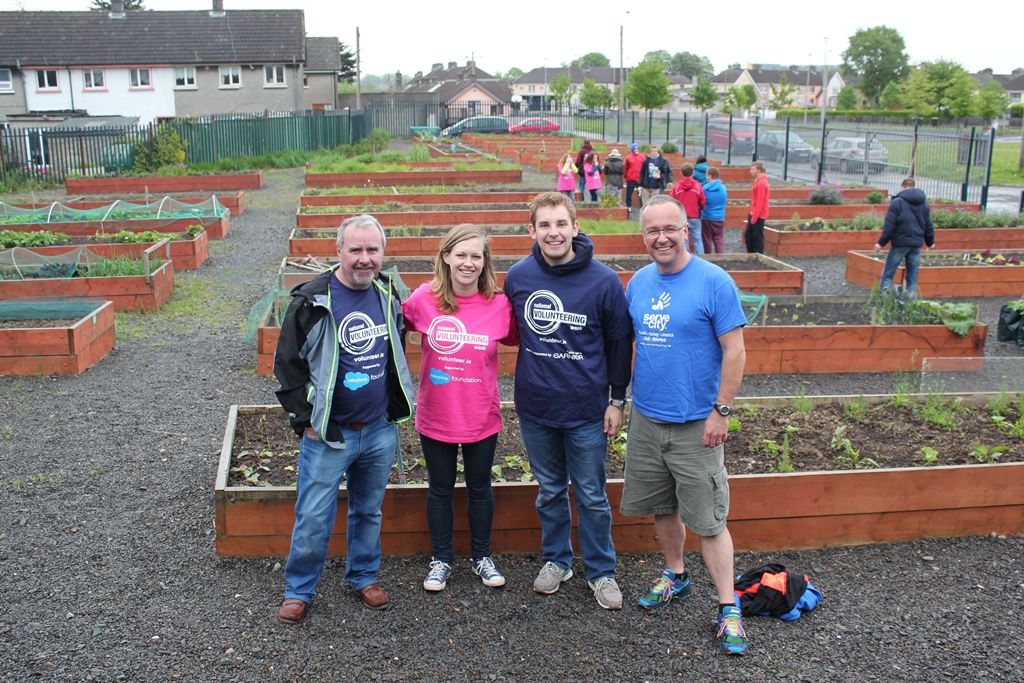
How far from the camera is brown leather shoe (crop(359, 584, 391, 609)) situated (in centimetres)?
436

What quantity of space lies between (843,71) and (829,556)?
11709 cm

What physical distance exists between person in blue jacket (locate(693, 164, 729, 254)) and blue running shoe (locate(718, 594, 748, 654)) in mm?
10001

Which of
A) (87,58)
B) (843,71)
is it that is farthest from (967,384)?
(843,71)

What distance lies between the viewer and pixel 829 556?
16.2ft

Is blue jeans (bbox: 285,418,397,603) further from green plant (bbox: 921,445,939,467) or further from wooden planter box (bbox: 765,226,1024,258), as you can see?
wooden planter box (bbox: 765,226,1024,258)

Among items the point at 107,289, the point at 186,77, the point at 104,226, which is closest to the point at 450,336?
the point at 107,289

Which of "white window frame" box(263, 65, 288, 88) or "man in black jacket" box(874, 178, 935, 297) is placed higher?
"white window frame" box(263, 65, 288, 88)

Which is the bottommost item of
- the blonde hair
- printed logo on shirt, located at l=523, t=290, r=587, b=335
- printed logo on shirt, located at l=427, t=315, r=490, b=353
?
printed logo on shirt, located at l=427, t=315, r=490, b=353

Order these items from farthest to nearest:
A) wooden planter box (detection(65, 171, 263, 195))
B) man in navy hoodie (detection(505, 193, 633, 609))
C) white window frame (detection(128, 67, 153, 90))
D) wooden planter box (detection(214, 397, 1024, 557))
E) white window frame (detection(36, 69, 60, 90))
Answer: white window frame (detection(128, 67, 153, 90)) → white window frame (detection(36, 69, 60, 90)) → wooden planter box (detection(65, 171, 263, 195)) → wooden planter box (detection(214, 397, 1024, 557)) → man in navy hoodie (detection(505, 193, 633, 609))

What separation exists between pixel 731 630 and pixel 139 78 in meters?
48.9

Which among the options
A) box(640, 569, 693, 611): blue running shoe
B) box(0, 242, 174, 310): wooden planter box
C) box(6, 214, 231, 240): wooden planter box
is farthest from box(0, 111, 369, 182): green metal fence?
box(640, 569, 693, 611): blue running shoe

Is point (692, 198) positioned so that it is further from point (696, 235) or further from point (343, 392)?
point (343, 392)

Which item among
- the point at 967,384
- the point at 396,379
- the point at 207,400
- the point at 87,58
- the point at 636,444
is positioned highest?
the point at 87,58

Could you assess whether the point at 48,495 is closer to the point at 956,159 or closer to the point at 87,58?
the point at 956,159
